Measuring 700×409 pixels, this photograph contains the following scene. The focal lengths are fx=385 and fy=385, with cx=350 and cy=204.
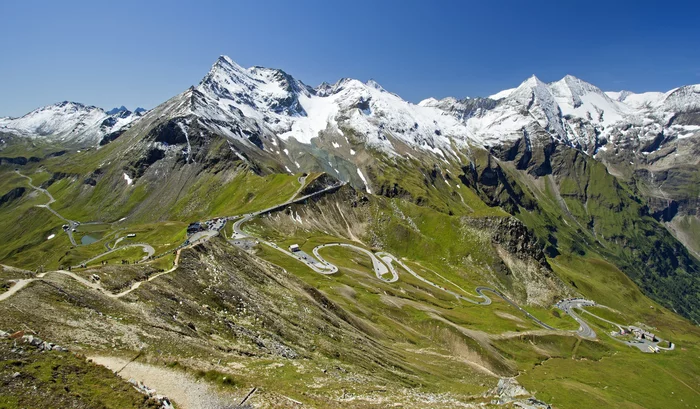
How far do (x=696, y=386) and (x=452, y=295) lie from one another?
323ft

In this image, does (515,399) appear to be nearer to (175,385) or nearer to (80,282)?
(175,385)

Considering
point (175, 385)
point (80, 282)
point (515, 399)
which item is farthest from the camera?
point (80, 282)

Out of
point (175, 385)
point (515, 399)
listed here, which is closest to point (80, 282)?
point (175, 385)

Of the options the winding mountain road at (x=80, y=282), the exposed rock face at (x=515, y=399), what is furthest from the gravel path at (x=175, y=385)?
the exposed rock face at (x=515, y=399)

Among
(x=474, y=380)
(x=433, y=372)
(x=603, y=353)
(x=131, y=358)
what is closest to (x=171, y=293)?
(x=131, y=358)

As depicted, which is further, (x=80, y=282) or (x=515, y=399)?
(x=80, y=282)

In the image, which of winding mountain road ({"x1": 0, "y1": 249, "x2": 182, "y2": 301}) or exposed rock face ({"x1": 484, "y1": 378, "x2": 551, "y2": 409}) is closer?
winding mountain road ({"x1": 0, "y1": 249, "x2": 182, "y2": 301})

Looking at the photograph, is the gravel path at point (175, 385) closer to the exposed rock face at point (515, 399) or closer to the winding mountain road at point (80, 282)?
the winding mountain road at point (80, 282)

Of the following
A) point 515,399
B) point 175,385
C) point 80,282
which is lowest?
point 515,399

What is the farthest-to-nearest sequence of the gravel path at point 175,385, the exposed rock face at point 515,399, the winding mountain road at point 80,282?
the exposed rock face at point 515,399 → the winding mountain road at point 80,282 → the gravel path at point 175,385

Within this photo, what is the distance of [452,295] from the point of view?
607ft

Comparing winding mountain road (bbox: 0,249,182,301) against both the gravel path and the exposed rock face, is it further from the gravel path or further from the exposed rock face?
the exposed rock face

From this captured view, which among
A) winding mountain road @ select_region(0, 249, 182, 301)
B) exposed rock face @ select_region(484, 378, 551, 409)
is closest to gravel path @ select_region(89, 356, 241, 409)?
winding mountain road @ select_region(0, 249, 182, 301)

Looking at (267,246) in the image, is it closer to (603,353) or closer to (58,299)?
(58,299)
